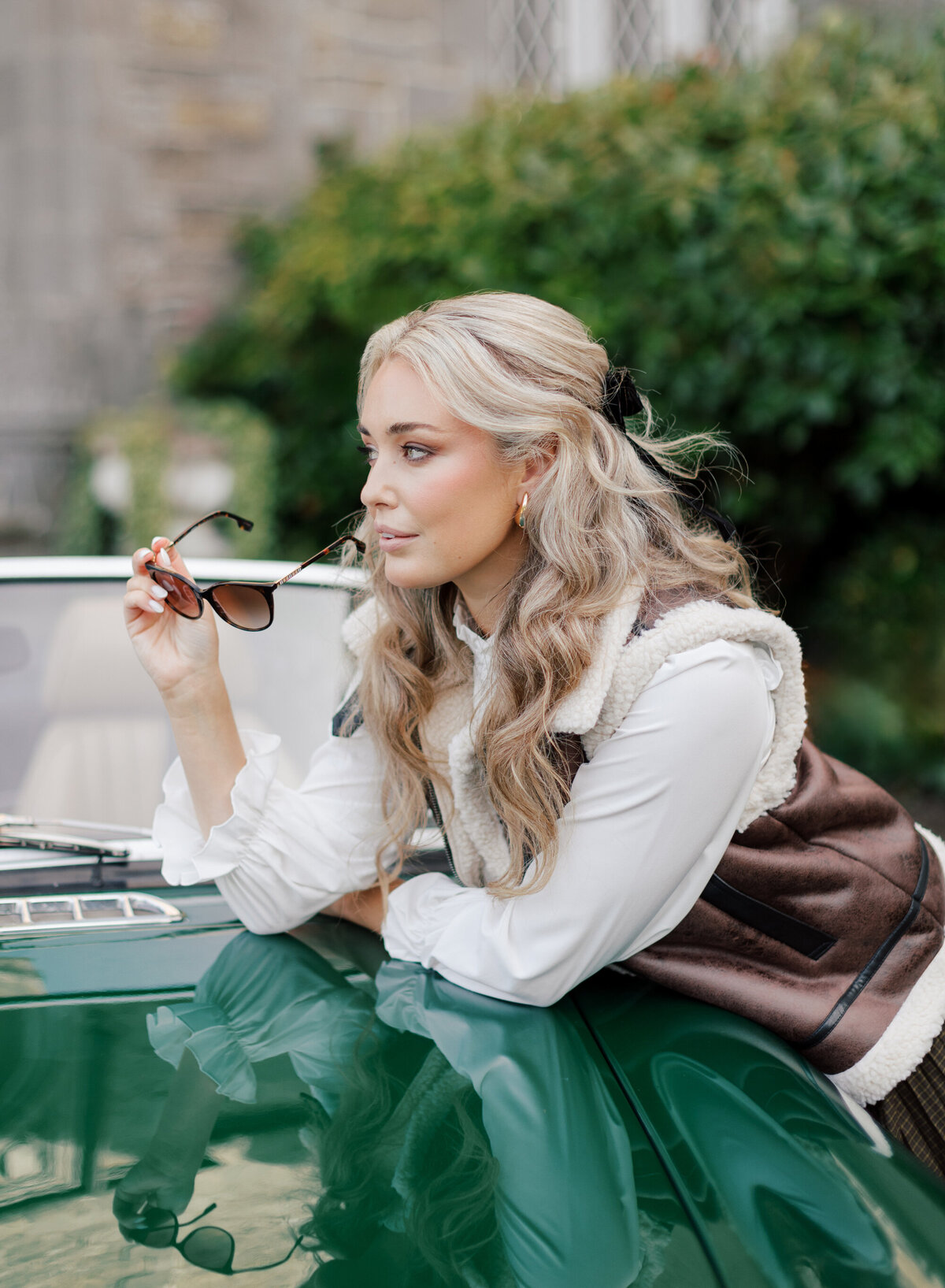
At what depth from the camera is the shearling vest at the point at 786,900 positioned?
4.72ft

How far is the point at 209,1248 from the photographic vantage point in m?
1.02

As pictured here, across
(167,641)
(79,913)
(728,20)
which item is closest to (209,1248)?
(79,913)

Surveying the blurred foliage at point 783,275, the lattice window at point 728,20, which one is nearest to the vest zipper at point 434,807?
the blurred foliage at point 783,275

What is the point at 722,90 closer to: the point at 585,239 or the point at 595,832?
the point at 585,239

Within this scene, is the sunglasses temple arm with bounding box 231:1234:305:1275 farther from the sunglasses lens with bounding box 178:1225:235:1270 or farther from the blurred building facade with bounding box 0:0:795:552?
the blurred building facade with bounding box 0:0:795:552

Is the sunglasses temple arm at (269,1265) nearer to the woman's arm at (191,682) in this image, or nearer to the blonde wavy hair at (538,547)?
the blonde wavy hair at (538,547)

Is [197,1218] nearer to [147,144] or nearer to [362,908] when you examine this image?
[362,908]

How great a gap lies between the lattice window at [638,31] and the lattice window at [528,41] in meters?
0.44

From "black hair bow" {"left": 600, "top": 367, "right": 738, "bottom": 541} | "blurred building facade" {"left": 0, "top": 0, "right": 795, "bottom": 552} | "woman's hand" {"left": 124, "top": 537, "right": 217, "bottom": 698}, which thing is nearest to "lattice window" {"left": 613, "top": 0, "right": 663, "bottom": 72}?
"blurred building facade" {"left": 0, "top": 0, "right": 795, "bottom": 552}

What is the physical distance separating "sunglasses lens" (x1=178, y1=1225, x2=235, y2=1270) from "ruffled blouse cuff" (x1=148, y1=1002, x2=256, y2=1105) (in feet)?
0.69

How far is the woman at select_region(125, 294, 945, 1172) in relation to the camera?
1415 mm

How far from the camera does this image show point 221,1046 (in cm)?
136

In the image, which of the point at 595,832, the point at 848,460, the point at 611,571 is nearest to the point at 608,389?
the point at 611,571

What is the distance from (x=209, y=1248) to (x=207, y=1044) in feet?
1.19
